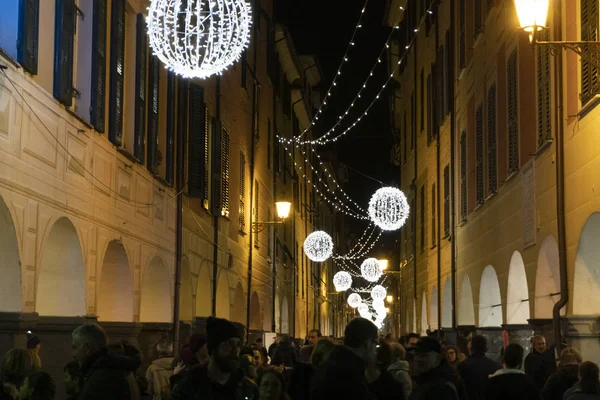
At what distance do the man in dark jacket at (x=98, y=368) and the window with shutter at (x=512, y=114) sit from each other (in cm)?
1235

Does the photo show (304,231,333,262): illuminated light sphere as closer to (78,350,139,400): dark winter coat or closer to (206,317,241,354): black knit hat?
(206,317,241,354): black knit hat

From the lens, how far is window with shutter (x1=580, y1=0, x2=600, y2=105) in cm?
1181

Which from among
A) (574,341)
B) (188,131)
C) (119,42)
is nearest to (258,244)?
(188,131)

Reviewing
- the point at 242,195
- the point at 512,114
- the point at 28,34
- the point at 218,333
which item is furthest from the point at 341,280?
the point at 218,333

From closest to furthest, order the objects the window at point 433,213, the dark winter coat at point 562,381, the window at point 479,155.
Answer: the dark winter coat at point 562,381
the window at point 479,155
the window at point 433,213

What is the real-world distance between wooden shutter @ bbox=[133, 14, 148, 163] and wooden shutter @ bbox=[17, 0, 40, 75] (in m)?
5.26

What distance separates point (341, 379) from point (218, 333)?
71 cm

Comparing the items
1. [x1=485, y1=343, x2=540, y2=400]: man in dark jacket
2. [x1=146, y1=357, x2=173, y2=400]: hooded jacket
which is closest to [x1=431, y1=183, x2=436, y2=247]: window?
[x1=146, y1=357, x2=173, y2=400]: hooded jacket

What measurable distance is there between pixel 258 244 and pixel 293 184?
11.4 metres

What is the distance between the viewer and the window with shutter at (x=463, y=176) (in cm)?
2402

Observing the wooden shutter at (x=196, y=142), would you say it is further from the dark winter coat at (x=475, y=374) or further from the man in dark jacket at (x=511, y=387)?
the man in dark jacket at (x=511, y=387)

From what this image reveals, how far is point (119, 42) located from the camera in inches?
618

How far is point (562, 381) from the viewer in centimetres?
966

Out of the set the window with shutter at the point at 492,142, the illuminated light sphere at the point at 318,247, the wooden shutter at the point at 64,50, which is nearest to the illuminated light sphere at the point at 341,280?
the illuminated light sphere at the point at 318,247
